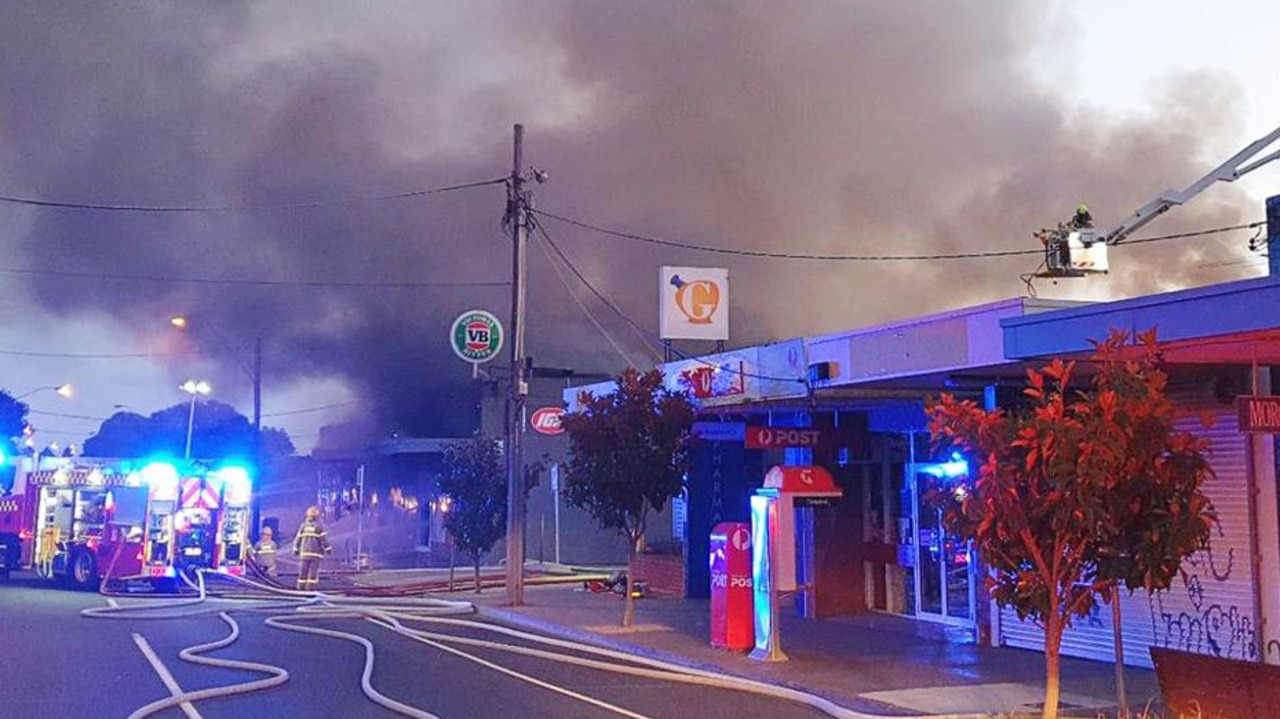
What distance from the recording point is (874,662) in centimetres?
1527

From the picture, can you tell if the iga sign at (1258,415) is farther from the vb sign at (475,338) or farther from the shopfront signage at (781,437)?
the vb sign at (475,338)

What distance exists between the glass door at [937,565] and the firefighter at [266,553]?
1792 centimetres

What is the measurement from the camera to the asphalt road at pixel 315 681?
1177cm

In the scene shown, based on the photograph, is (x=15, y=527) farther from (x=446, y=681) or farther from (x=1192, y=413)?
(x=1192, y=413)

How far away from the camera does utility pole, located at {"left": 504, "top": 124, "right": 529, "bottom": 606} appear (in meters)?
22.7

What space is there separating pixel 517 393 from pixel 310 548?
710 centimetres

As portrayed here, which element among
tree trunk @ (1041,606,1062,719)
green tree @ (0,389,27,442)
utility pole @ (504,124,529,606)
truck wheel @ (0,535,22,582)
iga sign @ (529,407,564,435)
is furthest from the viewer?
green tree @ (0,389,27,442)

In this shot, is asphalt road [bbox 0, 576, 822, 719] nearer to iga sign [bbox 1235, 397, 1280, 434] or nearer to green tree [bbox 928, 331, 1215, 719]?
A: green tree [bbox 928, 331, 1215, 719]

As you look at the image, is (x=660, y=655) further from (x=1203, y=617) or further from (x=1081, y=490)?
(x=1081, y=490)

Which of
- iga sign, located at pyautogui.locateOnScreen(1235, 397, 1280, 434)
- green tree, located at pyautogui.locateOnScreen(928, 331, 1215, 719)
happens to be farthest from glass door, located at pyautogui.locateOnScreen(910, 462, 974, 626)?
green tree, located at pyautogui.locateOnScreen(928, 331, 1215, 719)

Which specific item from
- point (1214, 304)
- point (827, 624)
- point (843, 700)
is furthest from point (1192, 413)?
point (827, 624)

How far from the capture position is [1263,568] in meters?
13.6

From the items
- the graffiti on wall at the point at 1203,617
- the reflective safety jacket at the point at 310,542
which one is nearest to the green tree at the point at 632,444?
the graffiti on wall at the point at 1203,617

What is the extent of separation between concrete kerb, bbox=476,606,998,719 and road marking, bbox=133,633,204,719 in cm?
603
